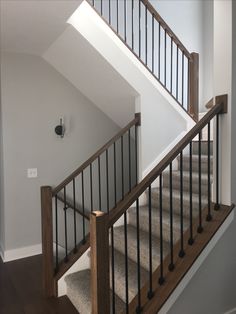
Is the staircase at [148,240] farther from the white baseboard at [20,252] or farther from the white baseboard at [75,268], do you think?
the white baseboard at [20,252]

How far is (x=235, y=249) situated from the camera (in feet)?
6.75

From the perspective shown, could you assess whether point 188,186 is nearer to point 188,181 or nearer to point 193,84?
point 188,181

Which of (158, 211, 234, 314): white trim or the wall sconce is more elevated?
the wall sconce

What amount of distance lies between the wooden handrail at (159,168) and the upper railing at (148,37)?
126 cm

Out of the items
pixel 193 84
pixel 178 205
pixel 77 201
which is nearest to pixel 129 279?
pixel 178 205

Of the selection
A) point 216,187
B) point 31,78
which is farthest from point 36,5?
point 216,187

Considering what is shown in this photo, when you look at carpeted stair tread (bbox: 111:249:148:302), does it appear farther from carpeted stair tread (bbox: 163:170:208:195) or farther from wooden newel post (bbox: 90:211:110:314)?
carpeted stair tread (bbox: 163:170:208:195)

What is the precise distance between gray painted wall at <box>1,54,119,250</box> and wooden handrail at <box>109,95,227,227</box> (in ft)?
6.49

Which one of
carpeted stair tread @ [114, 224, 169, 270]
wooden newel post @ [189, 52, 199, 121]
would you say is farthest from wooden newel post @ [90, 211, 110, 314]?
wooden newel post @ [189, 52, 199, 121]

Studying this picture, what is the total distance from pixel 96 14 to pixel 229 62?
1434 mm

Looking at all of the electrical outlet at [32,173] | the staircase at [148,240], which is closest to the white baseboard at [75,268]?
the staircase at [148,240]

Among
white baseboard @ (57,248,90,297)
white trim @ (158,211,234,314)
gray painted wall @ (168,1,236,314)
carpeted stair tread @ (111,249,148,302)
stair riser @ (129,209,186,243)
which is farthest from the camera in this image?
white baseboard @ (57,248,90,297)

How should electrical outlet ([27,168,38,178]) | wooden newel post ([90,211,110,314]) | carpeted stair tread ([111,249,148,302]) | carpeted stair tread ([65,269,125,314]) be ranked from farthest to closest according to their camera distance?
electrical outlet ([27,168,38,178]), carpeted stair tread ([65,269,125,314]), carpeted stair tread ([111,249,148,302]), wooden newel post ([90,211,110,314])

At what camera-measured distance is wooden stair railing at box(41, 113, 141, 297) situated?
2.57m
